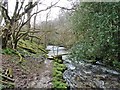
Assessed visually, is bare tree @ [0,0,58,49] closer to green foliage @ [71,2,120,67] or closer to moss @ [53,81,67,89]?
green foliage @ [71,2,120,67]

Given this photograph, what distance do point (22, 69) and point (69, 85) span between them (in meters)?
2.01

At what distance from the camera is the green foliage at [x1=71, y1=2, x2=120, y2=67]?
19.0ft

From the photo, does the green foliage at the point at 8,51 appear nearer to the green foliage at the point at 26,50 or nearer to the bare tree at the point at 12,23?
the bare tree at the point at 12,23

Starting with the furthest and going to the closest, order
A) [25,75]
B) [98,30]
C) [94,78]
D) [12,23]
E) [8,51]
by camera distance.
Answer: [12,23] → [8,51] → [25,75] → [94,78] → [98,30]

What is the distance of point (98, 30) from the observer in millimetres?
6262

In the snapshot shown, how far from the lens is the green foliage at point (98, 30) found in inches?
228

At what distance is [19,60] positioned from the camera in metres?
8.42

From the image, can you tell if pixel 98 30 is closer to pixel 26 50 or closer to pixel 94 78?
pixel 94 78

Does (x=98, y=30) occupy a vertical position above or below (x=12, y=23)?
below

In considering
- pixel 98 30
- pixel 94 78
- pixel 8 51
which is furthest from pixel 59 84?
pixel 8 51

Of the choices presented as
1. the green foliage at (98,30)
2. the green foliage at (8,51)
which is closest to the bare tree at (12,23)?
the green foliage at (8,51)

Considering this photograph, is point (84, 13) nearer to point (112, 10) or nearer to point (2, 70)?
point (112, 10)

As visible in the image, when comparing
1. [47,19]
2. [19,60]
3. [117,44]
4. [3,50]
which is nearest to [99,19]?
[117,44]

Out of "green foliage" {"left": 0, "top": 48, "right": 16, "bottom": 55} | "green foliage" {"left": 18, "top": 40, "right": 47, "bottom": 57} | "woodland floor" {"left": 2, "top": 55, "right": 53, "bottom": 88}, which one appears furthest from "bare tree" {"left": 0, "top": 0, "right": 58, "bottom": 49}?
"woodland floor" {"left": 2, "top": 55, "right": 53, "bottom": 88}
